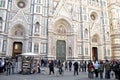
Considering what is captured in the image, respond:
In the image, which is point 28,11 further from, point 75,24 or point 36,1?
point 75,24

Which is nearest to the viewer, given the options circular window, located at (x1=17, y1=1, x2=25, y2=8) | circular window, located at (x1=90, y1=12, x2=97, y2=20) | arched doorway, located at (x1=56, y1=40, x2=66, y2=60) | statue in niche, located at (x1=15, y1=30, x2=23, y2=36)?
statue in niche, located at (x1=15, y1=30, x2=23, y2=36)

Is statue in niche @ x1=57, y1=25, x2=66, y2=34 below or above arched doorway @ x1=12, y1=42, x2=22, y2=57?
above

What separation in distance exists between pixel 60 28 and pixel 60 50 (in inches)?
179

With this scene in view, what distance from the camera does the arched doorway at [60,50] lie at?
27.7 metres

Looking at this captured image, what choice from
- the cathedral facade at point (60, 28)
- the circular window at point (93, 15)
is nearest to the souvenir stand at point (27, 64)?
the cathedral facade at point (60, 28)

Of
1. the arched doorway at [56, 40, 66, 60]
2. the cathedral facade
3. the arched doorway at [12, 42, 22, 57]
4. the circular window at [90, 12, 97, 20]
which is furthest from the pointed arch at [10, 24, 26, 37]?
the circular window at [90, 12, 97, 20]

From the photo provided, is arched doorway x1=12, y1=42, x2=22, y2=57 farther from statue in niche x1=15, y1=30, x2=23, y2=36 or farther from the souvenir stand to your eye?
the souvenir stand

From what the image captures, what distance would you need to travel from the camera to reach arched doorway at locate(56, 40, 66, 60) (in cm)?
2773

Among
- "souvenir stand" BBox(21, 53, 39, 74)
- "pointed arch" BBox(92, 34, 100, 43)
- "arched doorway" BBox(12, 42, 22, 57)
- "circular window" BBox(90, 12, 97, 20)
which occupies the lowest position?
"souvenir stand" BBox(21, 53, 39, 74)

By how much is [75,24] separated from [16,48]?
12.4m

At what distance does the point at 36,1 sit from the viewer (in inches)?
1018

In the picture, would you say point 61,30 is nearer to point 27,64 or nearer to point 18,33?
point 18,33

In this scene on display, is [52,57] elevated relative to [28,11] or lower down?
lower down

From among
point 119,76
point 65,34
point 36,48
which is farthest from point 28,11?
point 119,76
